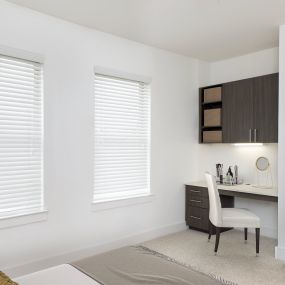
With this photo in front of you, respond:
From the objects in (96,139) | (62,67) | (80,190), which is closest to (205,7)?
(62,67)

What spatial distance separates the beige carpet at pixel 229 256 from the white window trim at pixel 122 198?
606 millimetres

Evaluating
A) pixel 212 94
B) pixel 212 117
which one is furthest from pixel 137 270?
pixel 212 94

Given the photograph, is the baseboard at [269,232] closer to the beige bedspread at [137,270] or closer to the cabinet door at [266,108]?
the cabinet door at [266,108]

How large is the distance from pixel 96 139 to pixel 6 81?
1184 millimetres

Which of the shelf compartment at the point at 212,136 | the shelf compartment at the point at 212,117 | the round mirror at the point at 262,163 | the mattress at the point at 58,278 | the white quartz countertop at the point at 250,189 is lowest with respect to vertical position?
the mattress at the point at 58,278

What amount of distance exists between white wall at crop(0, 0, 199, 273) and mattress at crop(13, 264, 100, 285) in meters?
1.19

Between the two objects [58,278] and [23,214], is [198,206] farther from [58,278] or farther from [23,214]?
[58,278]

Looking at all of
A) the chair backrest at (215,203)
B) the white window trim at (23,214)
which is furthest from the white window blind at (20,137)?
the chair backrest at (215,203)

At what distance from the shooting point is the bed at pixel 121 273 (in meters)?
1.64

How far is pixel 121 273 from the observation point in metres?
1.74

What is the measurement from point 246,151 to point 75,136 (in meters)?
2.59

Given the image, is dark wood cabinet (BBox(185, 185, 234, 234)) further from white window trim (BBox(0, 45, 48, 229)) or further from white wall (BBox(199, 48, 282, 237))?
white window trim (BBox(0, 45, 48, 229))

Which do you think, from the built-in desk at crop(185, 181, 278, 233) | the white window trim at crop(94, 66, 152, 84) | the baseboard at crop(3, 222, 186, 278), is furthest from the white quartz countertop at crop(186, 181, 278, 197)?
the white window trim at crop(94, 66, 152, 84)

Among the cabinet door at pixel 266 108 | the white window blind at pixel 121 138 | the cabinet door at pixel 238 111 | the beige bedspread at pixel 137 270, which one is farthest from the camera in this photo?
the cabinet door at pixel 238 111
